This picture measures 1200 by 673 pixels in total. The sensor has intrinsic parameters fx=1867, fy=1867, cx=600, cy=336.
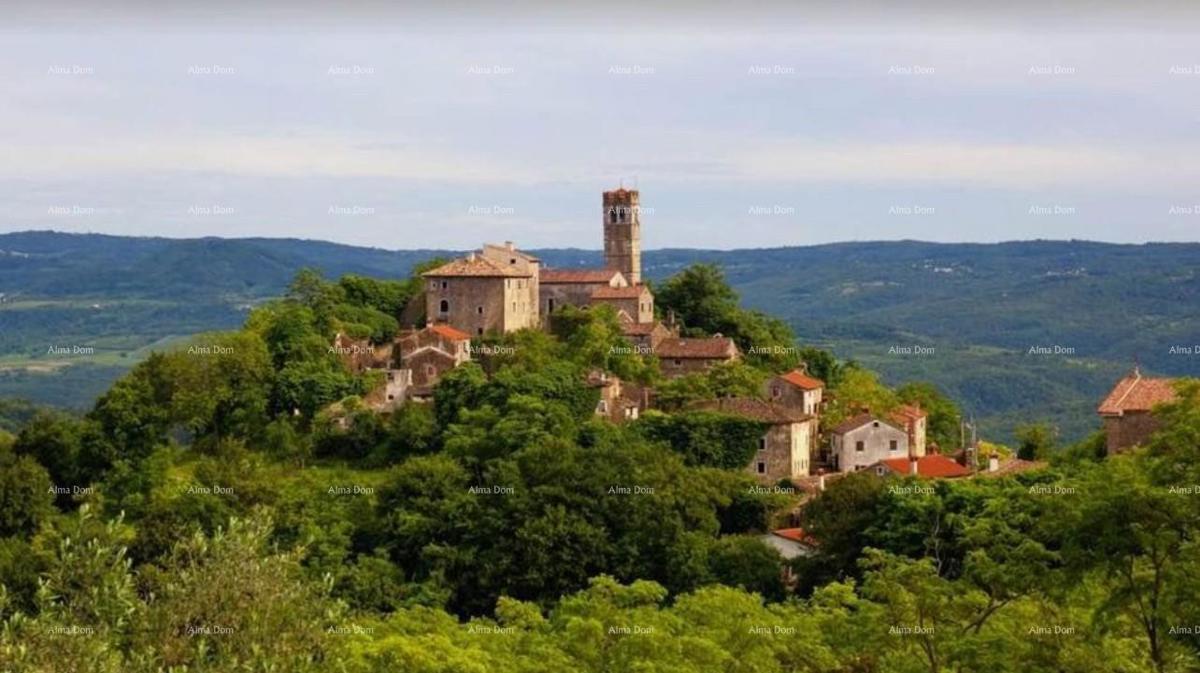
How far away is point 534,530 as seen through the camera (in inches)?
2128

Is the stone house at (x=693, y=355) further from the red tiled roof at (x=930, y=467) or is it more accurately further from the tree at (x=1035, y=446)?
the tree at (x=1035, y=446)

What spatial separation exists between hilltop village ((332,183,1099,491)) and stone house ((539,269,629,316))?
0.13ft

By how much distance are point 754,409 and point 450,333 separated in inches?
453

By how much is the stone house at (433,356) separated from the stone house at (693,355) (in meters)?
7.28

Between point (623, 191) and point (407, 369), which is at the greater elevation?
point (623, 191)

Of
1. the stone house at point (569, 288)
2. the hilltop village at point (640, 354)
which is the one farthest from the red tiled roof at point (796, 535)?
the stone house at point (569, 288)

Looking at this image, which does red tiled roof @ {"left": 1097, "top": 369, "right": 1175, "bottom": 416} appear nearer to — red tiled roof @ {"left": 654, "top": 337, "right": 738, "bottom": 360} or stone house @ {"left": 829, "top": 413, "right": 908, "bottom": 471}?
stone house @ {"left": 829, "top": 413, "right": 908, "bottom": 471}

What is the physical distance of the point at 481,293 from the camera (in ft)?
219

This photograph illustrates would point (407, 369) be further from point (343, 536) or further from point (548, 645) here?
point (548, 645)

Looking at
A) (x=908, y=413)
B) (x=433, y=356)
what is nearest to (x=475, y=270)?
(x=433, y=356)

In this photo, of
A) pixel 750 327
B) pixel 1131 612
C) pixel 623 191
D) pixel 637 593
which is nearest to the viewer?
pixel 1131 612

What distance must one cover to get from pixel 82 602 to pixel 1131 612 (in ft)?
53.9

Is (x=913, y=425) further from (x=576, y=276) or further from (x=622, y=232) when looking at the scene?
(x=622, y=232)

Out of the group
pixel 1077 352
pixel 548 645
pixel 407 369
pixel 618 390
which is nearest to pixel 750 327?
pixel 618 390
